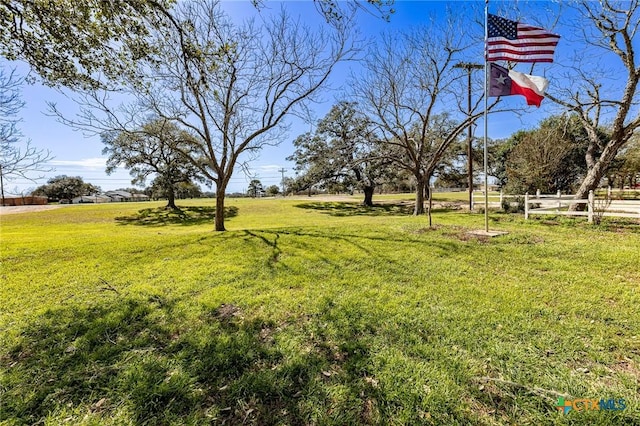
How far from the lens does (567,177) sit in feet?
84.3

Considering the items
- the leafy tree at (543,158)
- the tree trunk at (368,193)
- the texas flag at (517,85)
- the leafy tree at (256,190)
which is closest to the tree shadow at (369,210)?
the tree trunk at (368,193)

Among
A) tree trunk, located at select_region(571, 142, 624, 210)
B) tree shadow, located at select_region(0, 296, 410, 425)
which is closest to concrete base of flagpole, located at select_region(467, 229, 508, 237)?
tree trunk, located at select_region(571, 142, 624, 210)

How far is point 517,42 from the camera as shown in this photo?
290 inches

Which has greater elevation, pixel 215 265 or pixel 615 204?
pixel 615 204

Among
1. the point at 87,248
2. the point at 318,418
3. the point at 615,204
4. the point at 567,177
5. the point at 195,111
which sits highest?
the point at 195,111

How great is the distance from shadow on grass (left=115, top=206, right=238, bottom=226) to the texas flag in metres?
17.8

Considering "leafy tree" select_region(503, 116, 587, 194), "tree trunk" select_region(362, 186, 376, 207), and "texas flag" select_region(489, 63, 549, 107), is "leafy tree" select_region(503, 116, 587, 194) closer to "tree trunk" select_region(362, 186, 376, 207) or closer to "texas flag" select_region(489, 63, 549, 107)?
"tree trunk" select_region(362, 186, 376, 207)

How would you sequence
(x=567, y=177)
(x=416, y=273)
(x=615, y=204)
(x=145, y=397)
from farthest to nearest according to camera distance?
(x=567, y=177), (x=615, y=204), (x=416, y=273), (x=145, y=397)

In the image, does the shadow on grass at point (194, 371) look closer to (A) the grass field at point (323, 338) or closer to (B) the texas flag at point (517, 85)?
(A) the grass field at point (323, 338)

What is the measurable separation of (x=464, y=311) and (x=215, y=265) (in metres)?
4.48

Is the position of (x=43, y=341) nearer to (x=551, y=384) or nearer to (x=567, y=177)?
(x=551, y=384)

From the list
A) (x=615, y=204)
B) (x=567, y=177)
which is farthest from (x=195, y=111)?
(x=567, y=177)

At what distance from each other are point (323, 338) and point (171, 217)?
21924 mm

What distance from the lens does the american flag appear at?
723 cm
